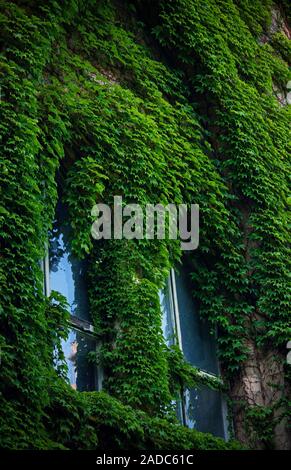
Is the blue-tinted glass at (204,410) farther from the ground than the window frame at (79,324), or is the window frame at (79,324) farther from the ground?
the window frame at (79,324)

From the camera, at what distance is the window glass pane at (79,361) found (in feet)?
30.4

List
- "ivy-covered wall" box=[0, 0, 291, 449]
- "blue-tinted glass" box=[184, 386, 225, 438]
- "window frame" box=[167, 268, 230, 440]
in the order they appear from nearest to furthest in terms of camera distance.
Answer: "ivy-covered wall" box=[0, 0, 291, 449] → "blue-tinted glass" box=[184, 386, 225, 438] → "window frame" box=[167, 268, 230, 440]

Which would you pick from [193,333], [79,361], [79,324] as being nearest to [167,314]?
[193,333]

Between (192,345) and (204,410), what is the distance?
2.82 feet

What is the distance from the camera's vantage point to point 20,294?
8.23m

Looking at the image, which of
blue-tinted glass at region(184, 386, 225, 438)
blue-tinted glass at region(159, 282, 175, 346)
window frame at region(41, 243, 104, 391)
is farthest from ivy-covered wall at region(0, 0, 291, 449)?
blue-tinted glass at region(159, 282, 175, 346)

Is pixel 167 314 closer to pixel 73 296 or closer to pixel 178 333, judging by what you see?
pixel 178 333

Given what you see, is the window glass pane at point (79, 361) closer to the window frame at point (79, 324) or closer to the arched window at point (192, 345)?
the window frame at point (79, 324)

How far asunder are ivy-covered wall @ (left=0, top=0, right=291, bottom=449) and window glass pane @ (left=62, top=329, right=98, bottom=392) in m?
0.17

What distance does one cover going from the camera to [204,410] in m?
10.7

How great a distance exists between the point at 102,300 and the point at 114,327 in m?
0.34

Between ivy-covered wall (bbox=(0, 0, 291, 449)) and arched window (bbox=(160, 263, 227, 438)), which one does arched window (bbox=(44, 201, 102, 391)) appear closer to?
ivy-covered wall (bbox=(0, 0, 291, 449))

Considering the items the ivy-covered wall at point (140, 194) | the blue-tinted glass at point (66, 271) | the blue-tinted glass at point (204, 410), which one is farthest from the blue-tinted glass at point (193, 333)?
the blue-tinted glass at point (66, 271)

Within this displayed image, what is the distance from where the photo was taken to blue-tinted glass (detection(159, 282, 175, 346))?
10.7m
